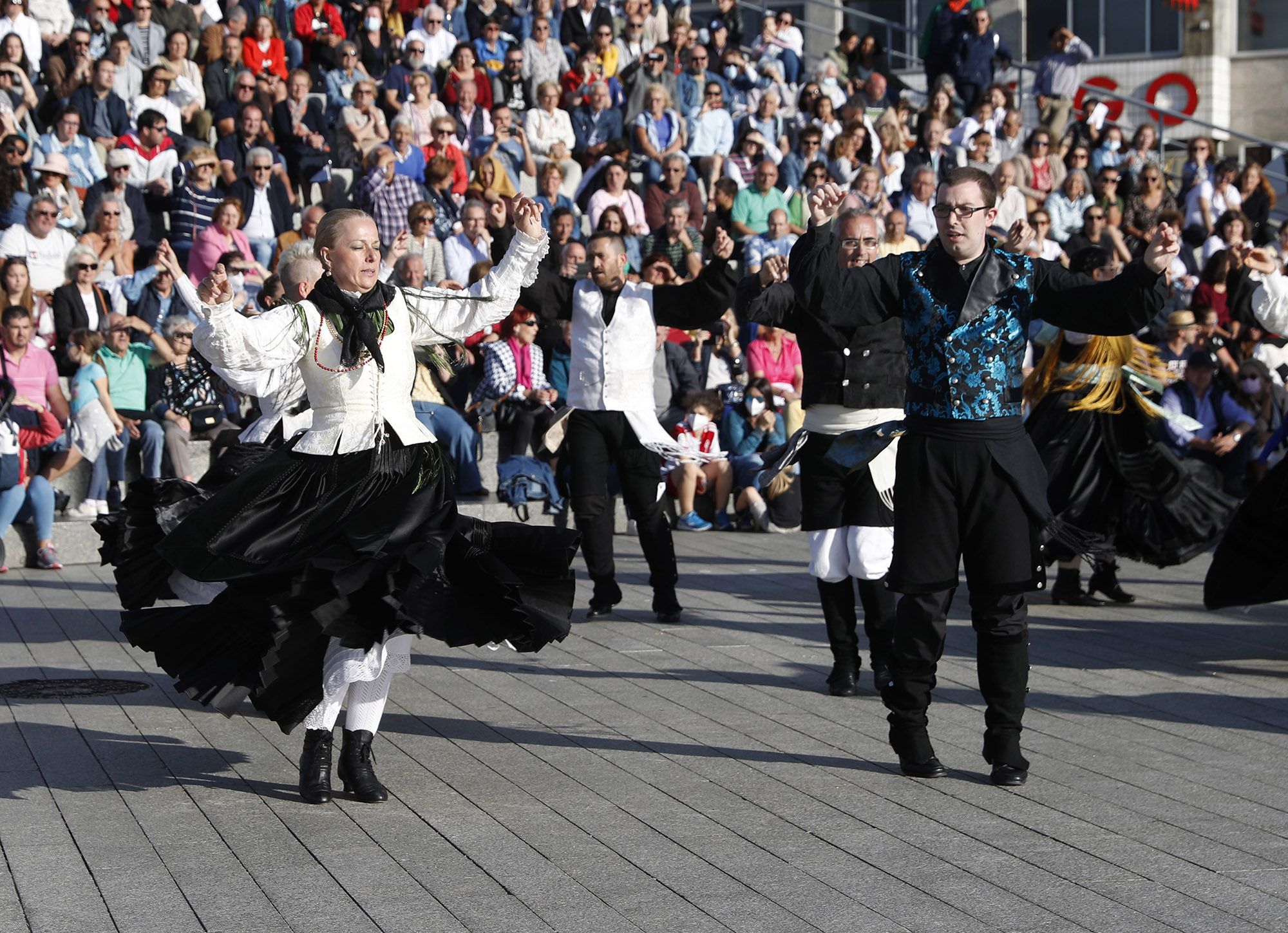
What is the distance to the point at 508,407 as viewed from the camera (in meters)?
12.5

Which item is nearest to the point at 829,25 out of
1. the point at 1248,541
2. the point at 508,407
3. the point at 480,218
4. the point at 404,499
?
the point at 480,218

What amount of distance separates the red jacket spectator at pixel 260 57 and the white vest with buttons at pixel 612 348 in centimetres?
778

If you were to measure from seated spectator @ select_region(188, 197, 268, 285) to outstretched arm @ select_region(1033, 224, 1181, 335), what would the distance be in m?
8.37

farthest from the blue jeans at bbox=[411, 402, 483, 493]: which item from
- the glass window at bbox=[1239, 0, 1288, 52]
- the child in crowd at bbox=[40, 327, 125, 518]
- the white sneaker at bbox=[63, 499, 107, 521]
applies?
the glass window at bbox=[1239, 0, 1288, 52]

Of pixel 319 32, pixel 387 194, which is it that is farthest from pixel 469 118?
pixel 387 194

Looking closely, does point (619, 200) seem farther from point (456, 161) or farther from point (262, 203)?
point (262, 203)

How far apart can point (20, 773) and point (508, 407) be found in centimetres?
704

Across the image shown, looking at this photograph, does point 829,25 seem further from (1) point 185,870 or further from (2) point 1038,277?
(1) point 185,870

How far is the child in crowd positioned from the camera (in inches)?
439

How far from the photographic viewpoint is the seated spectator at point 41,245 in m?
12.5

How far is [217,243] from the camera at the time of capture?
42.6 ft

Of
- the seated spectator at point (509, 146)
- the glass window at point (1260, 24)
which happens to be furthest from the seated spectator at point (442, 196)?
the glass window at point (1260, 24)

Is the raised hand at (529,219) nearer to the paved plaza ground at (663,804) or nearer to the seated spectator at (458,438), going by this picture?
the paved plaza ground at (663,804)

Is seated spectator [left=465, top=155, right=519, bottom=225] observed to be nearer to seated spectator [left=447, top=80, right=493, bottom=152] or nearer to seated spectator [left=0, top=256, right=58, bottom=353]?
seated spectator [left=447, top=80, right=493, bottom=152]
